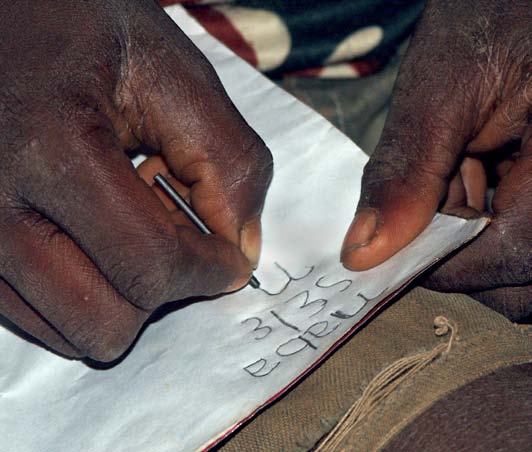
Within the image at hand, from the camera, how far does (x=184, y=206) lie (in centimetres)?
73

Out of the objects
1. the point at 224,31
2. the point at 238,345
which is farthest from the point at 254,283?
the point at 224,31

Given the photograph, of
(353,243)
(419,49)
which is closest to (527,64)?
(419,49)

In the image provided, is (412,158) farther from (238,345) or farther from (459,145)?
(238,345)

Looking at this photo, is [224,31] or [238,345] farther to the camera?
[224,31]

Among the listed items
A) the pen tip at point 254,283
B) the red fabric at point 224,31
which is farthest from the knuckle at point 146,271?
the red fabric at point 224,31

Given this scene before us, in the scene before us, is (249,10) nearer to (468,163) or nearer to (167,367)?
(468,163)

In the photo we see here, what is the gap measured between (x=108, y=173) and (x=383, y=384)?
0.86 feet

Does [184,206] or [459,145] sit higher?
[184,206]

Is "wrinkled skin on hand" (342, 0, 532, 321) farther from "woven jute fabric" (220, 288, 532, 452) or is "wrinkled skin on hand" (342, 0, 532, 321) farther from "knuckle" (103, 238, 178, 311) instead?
"knuckle" (103, 238, 178, 311)

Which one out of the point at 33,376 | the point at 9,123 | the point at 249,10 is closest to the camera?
the point at 9,123

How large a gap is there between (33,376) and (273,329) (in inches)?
8.3

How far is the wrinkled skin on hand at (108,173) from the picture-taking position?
607 millimetres

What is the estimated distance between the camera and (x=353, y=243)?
70cm

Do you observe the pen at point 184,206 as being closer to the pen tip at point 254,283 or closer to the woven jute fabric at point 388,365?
the pen tip at point 254,283
